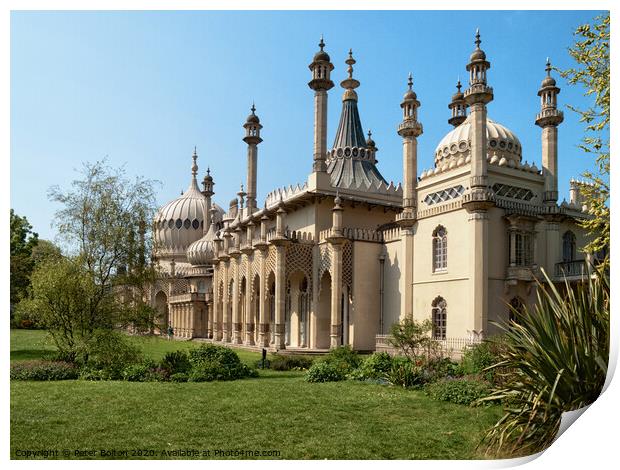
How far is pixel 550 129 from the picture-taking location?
68.8ft

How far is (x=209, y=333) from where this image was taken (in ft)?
129

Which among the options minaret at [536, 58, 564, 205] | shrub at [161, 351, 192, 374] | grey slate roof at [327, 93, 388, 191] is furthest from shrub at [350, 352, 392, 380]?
grey slate roof at [327, 93, 388, 191]

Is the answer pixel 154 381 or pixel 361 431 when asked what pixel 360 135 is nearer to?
pixel 154 381

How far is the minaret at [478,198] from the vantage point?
1866 centimetres

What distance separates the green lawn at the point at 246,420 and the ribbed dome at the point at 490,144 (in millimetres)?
12217

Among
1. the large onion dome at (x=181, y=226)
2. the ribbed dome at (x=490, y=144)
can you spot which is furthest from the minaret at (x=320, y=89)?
the large onion dome at (x=181, y=226)

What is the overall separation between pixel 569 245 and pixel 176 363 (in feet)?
49.4

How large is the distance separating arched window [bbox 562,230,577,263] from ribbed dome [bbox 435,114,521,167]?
342 cm

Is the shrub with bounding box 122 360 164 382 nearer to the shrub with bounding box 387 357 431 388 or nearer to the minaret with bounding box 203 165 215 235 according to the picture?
the shrub with bounding box 387 357 431 388

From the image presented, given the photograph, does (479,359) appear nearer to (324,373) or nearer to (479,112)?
(324,373)

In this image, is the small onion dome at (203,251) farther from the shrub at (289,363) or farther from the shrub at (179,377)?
the shrub at (179,377)

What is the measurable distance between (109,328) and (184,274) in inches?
1160

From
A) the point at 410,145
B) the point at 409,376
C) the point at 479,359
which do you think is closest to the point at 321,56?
the point at 410,145
